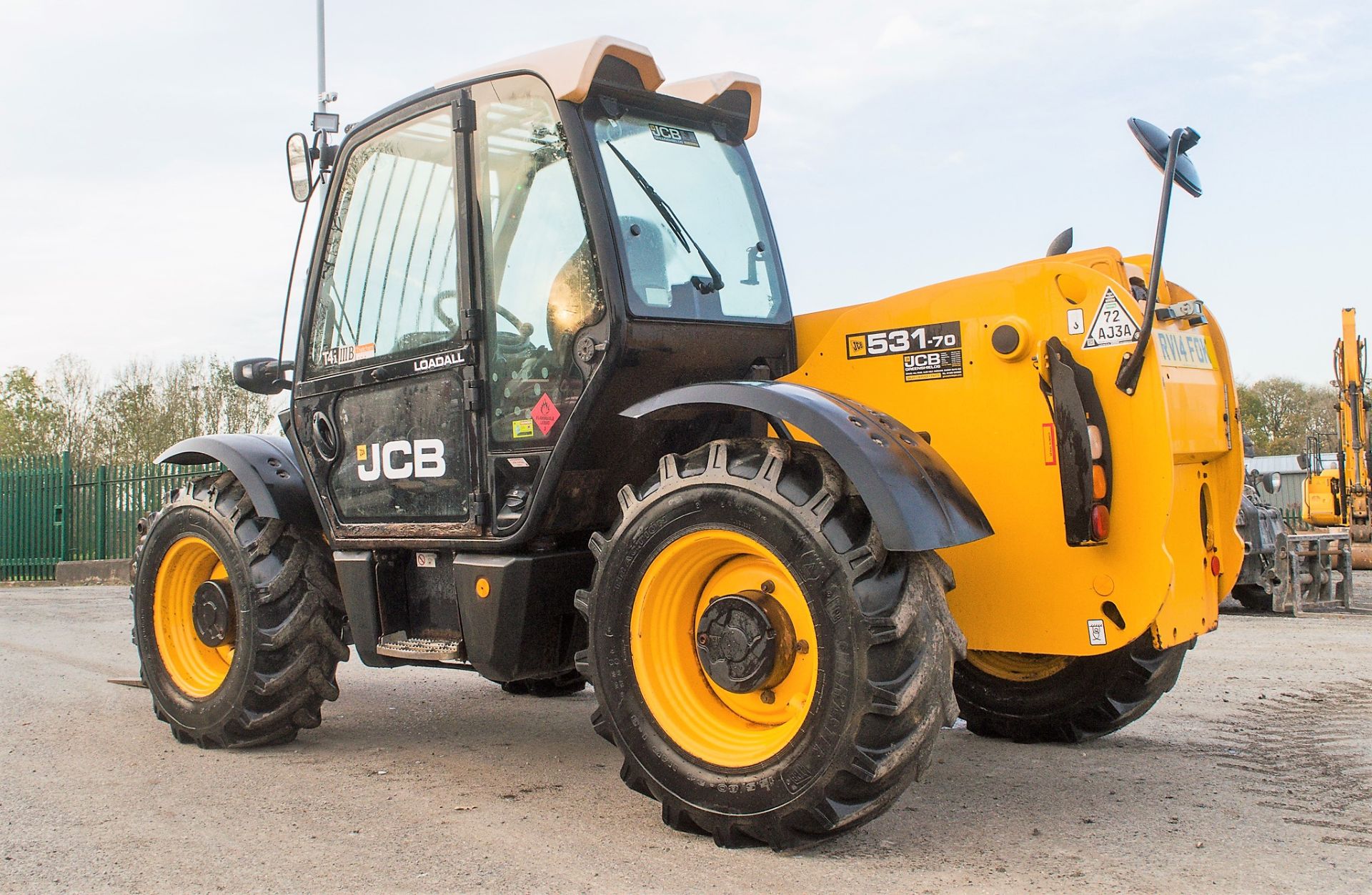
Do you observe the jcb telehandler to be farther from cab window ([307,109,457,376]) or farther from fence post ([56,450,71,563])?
fence post ([56,450,71,563])

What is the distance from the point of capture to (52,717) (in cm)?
599

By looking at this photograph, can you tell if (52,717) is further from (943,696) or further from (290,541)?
(943,696)

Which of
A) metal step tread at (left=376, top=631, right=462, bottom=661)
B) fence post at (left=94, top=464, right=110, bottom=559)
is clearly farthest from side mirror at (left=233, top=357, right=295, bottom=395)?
fence post at (left=94, top=464, right=110, bottom=559)

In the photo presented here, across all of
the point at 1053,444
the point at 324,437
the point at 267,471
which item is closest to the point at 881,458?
the point at 1053,444

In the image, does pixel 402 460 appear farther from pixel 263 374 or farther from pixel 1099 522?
pixel 1099 522

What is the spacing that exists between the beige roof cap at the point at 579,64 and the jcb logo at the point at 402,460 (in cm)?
146

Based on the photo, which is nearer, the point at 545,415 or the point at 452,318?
the point at 545,415

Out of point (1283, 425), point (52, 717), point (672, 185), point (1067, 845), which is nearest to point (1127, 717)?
point (1067, 845)

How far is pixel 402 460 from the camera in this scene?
15.9ft

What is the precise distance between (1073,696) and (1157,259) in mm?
1998

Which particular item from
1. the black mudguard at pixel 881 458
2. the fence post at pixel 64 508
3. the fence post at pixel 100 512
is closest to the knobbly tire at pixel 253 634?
the black mudguard at pixel 881 458

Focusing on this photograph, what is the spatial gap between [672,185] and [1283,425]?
4934 cm

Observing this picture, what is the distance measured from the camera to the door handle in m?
5.14

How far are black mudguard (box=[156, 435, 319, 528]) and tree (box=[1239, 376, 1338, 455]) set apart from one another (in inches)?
1845
